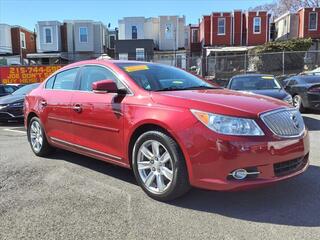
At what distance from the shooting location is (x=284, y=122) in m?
4.20

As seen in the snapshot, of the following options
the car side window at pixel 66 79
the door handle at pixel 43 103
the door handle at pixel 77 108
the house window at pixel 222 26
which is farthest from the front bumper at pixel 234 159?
the house window at pixel 222 26

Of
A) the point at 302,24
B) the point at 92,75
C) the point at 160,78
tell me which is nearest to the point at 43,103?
the point at 92,75

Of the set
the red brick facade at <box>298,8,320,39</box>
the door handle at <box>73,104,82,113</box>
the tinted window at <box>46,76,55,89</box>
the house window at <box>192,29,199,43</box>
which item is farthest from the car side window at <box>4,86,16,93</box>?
the red brick facade at <box>298,8,320,39</box>

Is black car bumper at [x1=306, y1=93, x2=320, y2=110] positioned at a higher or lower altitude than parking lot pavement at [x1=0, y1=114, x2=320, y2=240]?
higher

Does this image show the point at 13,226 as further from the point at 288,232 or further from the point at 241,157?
the point at 288,232

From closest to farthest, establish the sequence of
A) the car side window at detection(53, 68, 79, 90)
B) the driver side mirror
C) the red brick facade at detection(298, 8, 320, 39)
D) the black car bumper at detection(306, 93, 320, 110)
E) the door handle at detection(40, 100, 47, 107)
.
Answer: the driver side mirror → the car side window at detection(53, 68, 79, 90) → the door handle at detection(40, 100, 47, 107) → the black car bumper at detection(306, 93, 320, 110) → the red brick facade at detection(298, 8, 320, 39)

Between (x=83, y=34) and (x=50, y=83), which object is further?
(x=83, y=34)

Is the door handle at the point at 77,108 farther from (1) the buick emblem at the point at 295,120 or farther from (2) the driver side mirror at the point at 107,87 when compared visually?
(1) the buick emblem at the point at 295,120

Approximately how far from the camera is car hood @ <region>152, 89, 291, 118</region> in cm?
400

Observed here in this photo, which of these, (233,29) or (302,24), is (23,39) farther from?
(302,24)

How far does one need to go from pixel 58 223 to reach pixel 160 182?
1.19 meters

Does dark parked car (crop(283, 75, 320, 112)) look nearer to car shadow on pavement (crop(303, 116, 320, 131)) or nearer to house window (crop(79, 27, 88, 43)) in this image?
car shadow on pavement (crop(303, 116, 320, 131))

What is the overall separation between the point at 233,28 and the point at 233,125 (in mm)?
39793

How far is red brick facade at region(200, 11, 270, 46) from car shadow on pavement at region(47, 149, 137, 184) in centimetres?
3639
